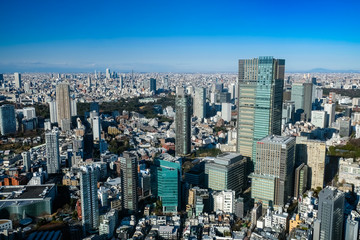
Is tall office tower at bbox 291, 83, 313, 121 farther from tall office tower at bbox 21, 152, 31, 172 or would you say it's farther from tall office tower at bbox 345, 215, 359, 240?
tall office tower at bbox 21, 152, 31, 172

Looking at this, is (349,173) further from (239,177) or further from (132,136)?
(132,136)

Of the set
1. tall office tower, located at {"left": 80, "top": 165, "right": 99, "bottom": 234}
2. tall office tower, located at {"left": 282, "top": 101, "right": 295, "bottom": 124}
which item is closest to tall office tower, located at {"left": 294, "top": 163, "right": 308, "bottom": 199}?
tall office tower, located at {"left": 80, "top": 165, "right": 99, "bottom": 234}

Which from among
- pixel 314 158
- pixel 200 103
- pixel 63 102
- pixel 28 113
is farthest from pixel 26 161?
pixel 200 103

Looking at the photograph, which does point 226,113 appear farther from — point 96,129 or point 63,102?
point 63,102

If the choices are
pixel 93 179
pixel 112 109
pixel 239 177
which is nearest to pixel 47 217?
pixel 93 179

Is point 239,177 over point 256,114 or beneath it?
beneath

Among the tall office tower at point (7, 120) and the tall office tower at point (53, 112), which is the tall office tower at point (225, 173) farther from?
the tall office tower at point (53, 112)
